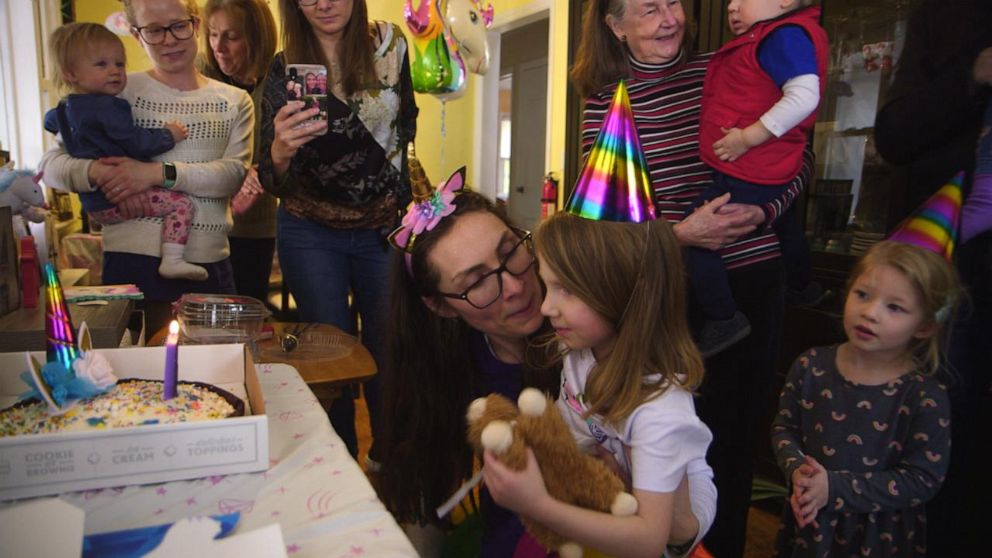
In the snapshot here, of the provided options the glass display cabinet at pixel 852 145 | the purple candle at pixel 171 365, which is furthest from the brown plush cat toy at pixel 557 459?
the glass display cabinet at pixel 852 145

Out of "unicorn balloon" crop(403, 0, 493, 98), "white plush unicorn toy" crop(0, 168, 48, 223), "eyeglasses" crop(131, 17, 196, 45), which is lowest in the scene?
"white plush unicorn toy" crop(0, 168, 48, 223)

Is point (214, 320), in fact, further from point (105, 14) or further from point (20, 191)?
point (105, 14)

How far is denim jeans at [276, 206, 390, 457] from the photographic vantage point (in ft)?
5.91

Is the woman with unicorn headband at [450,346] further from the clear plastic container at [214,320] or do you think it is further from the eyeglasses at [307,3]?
the eyeglasses at [307,3]

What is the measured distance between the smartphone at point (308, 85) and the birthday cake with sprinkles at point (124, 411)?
910 millimetres

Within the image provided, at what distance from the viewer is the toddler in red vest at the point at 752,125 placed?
1.41m

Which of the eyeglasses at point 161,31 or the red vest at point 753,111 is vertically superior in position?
the eyeglasses at point 161,31

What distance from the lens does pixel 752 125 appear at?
1436 millimetres

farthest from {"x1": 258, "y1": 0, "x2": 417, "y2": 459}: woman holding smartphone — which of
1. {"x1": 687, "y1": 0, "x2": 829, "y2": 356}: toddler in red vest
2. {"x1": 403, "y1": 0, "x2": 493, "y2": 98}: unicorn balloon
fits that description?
{"x1": 403, "y1": 0, "x2": 493, "y2": 98}: unicorn balloon

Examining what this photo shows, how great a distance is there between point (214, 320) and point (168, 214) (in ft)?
1.63

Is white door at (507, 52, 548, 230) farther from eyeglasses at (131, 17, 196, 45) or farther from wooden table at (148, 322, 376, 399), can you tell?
wooden table at (148, 322, 376, 399)

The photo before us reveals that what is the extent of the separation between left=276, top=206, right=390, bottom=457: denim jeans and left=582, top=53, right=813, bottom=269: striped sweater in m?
0.69

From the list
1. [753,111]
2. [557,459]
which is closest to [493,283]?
[557,459]

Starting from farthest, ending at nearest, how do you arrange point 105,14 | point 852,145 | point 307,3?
point 105,14 → point 852,145 → point 307,3
